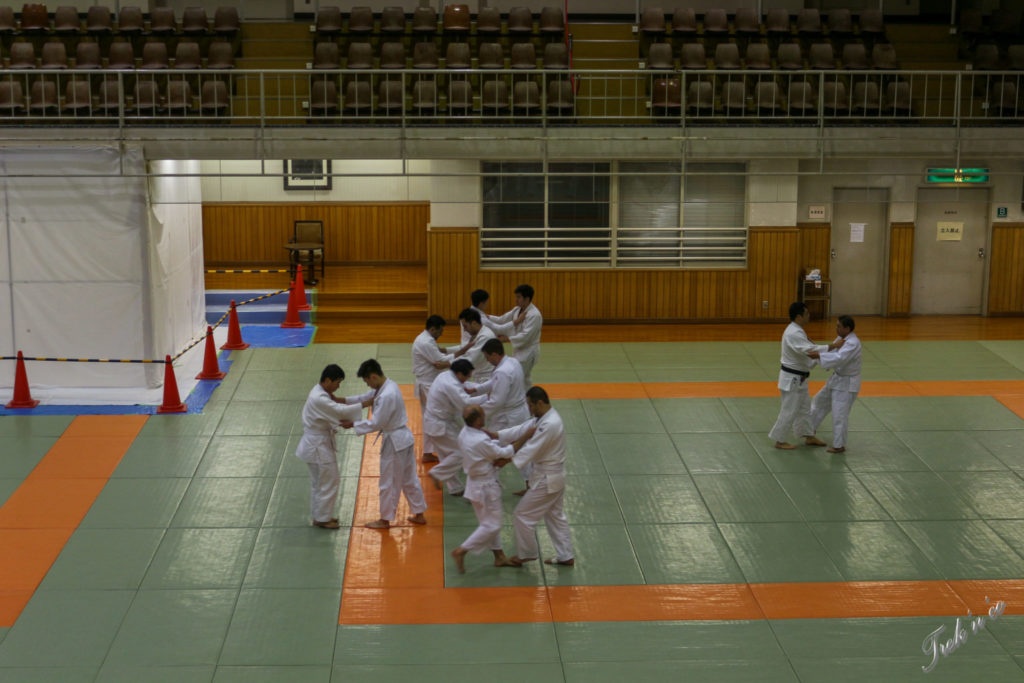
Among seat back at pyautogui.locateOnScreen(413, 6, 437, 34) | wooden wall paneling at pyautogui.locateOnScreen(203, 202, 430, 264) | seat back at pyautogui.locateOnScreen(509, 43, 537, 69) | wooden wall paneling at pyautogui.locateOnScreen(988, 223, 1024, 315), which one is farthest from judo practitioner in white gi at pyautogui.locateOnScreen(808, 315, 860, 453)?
wooden wall paneling at pyautogui.locateOnScreen(203, 202, 430, 264)

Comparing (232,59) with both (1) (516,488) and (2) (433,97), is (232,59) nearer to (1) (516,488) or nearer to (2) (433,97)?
(2) (433,97)

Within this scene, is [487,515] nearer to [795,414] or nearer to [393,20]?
Answer: [795,414]

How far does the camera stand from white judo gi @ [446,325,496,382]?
441 inches

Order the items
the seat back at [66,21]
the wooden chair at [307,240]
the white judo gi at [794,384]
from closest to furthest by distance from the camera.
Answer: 1. the white judo gi at [794,384]
2. the seat back at [66,21]
3. the wooden chair at [307,240]

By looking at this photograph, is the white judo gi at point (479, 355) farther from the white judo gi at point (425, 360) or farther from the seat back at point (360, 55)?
the seat back at point (360, 55)

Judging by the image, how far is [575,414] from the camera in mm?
13117

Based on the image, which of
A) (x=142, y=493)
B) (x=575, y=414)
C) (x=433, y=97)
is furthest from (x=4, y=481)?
(x=433, y=97)

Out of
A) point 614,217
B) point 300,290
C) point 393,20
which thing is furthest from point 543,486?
point 393,20

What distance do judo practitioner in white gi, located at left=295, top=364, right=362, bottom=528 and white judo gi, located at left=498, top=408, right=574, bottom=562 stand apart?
146 cm

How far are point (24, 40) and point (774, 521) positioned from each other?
14.5 m

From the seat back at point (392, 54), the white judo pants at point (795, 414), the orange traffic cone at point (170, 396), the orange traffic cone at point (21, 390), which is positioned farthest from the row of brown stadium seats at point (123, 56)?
the white judo pants at point (795, 414)

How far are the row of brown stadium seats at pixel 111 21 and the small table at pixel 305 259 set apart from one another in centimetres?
377

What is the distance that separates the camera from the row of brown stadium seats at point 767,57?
17484 millimetres

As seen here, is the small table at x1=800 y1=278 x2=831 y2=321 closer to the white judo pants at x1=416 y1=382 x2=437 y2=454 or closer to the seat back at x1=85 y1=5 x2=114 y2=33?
the white judo pants at x1=416 y1=382 x2=437 y2=454
